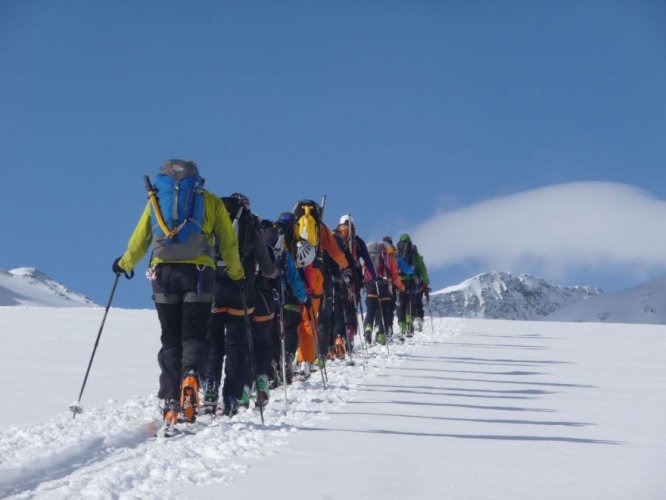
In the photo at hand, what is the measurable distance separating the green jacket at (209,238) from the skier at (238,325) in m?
0.49

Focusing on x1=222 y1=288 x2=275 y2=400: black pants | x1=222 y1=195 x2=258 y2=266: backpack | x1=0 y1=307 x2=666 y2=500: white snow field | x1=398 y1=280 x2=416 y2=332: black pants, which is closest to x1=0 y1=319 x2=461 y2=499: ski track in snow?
x1=0 y1=307 x2=666 y2=500: white snow field

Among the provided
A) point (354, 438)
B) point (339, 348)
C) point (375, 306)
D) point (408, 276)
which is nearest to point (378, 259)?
point (375, 306)

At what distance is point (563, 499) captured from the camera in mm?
4105

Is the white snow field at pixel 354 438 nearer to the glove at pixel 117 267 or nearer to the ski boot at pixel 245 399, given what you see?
the ski boot at pixel 245 399

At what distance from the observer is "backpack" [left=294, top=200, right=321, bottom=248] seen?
10.5m

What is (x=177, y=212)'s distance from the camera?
6293mm

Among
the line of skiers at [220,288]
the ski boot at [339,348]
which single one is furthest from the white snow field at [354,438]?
the ski boot at [339,348]

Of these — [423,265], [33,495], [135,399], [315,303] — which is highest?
[423,265]

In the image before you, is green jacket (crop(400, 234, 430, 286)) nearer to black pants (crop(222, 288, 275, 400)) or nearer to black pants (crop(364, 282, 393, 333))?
black pants (crop(364, 282, 393, 333))

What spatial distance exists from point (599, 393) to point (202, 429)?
5.73 m

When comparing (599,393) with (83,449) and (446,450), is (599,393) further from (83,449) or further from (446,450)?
(83,449)

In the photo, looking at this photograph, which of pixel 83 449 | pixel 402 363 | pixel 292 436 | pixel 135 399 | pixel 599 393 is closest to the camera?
pixel 83 449

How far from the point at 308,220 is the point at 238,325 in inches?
133

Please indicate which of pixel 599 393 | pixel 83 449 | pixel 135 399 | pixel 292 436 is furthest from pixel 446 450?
pixel 599 393
